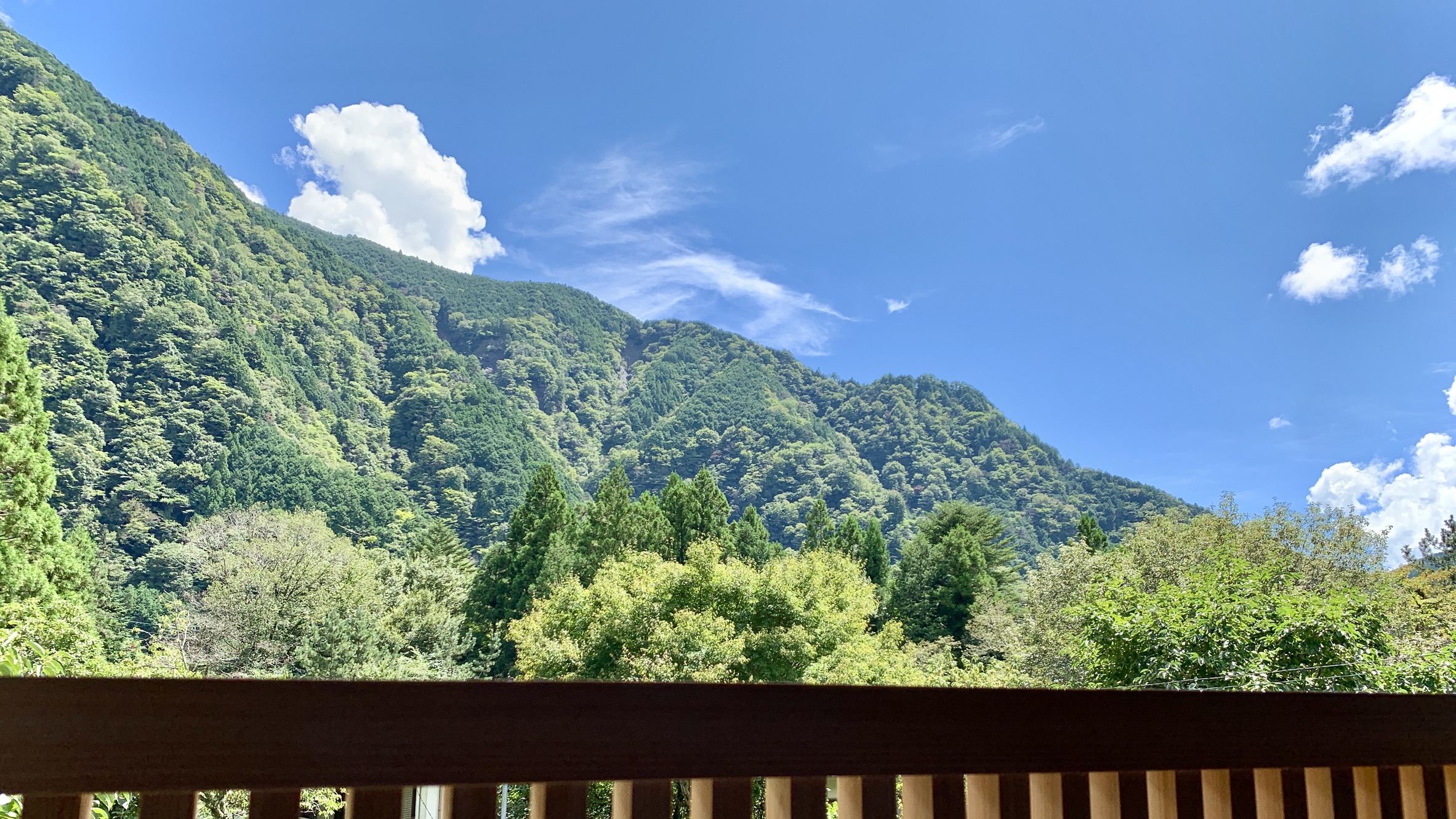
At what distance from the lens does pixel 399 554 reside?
90.4ft

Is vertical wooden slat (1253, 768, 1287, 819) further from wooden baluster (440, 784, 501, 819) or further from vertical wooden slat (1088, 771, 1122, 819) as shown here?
wooden baluster (440, 784, 501, 819)

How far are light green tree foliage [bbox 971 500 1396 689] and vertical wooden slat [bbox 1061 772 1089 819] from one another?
22.8 feet

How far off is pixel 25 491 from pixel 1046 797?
18017 mm

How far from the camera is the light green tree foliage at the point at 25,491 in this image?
1337 cm

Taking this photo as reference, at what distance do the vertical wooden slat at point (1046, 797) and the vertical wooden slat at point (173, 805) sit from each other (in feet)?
1.75

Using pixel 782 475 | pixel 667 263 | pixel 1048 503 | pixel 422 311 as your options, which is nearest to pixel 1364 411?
pixel 1048 503

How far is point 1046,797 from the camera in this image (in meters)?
0.62

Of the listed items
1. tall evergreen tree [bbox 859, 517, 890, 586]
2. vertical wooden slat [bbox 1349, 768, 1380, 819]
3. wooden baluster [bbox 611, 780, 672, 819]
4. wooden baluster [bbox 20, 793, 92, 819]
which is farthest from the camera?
tall evergreen tree [bbox 859, 517, 890, 586]

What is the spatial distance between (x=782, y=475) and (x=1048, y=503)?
14.4 m

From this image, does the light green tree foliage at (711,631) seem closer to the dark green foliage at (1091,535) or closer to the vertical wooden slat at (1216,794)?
the dark green foliage at (1091,535)

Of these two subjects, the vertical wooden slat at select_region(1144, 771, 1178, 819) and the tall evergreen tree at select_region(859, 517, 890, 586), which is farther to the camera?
the tall evergreen tree at select_region(859, 517, 890, 586)

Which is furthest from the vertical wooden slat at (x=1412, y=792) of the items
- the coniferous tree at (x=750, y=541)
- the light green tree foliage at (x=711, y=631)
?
the coniferous tree at (x=750, y=541)

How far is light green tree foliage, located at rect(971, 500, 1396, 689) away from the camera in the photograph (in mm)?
7434

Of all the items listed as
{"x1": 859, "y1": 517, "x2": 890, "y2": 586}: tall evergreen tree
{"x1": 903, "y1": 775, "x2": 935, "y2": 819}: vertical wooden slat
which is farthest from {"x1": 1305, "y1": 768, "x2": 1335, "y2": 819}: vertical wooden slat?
{"x1": 859, "y1": 517, "x2": 890, "y2": 586}: tall evergreen tree
